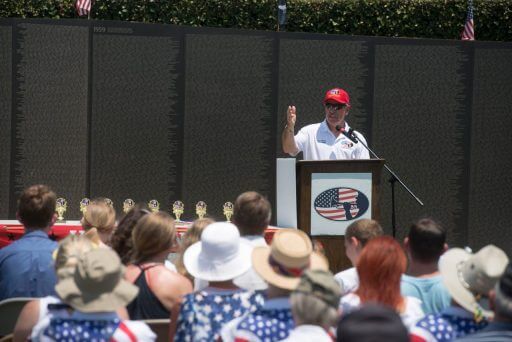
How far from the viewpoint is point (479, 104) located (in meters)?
10.2

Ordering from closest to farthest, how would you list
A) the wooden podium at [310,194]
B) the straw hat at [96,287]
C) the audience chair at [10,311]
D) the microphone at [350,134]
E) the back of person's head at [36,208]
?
1. the straw hat at [96,287]
2. the audience chair at [10,311]
3. the back of person's head at [36,208]
4. the wooden podium at [310,194]
5. the microphone at [350,134]

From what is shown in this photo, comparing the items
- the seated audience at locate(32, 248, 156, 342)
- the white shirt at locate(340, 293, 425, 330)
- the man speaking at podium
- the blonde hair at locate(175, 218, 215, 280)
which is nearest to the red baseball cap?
the man speaking at podium

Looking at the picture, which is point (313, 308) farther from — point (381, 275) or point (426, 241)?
point (426, 241)

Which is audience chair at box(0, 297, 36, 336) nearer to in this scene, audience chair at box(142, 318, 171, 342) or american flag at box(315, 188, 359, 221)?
audience chair at box(142, 318, 171, 342)

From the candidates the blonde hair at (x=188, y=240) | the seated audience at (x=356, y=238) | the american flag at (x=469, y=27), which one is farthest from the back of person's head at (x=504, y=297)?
the american flag at (x=469, y=27)

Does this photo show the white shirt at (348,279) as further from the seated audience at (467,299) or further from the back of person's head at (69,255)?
the back of person's head at (69,255)

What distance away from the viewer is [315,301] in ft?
10.0

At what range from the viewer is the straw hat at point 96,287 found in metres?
3.40

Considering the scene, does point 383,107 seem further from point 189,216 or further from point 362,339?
point 362,339

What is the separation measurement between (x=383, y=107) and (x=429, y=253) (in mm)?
5890

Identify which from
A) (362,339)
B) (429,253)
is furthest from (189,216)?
(362,339)

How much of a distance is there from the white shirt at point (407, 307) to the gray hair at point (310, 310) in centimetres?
65

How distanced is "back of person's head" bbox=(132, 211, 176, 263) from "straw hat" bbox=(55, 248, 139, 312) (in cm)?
85

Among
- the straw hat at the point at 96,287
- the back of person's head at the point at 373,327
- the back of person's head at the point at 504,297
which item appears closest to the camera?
the back of person's head at the point at 373,327
